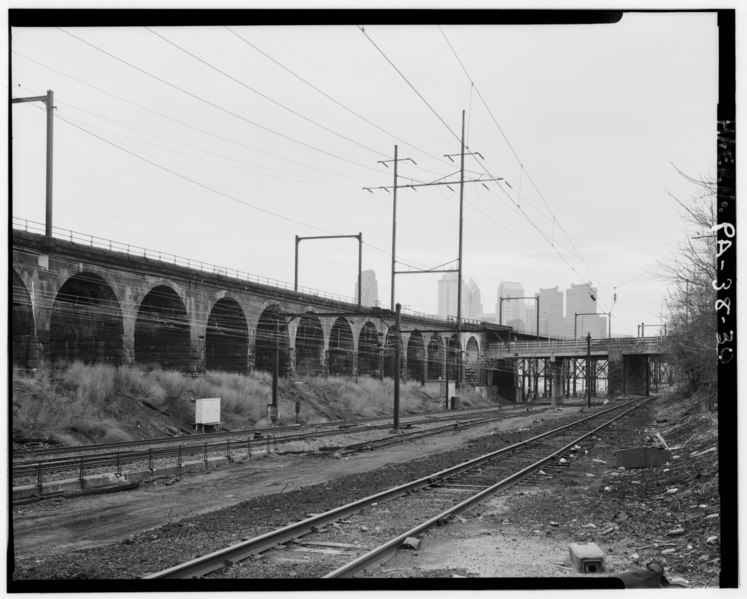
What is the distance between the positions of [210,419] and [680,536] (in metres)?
24.8

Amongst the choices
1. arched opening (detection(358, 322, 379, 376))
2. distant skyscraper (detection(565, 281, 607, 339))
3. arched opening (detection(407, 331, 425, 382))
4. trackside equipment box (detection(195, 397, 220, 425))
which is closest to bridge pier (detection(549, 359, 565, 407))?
distant skyscraper (detection(565, 281, 607, 339))

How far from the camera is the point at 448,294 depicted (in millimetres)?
69125

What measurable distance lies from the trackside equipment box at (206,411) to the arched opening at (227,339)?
36.0 ft

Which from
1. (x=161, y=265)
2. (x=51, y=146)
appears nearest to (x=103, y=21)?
(x=51, y=146)

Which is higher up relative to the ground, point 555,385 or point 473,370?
point 473,370

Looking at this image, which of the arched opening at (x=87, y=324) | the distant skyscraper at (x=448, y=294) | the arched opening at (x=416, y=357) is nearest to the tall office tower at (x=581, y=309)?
the distant skyscraper at (x=448, y=294)

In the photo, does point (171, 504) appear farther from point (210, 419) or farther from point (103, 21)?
Answer: point (210, 419)

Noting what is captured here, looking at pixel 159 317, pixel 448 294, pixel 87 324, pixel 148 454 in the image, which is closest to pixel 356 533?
pixel 148 454

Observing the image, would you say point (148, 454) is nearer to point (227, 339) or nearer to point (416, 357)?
point (227, 339)

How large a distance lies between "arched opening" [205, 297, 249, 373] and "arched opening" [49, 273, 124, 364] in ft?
27.6

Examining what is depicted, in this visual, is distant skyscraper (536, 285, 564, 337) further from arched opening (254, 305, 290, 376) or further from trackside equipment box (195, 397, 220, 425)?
trackside equipment box (195, 397, 220, 425)

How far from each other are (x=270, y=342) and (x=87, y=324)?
1604 cm

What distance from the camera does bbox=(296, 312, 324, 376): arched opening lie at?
166 feet

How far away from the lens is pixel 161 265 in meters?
36.0
